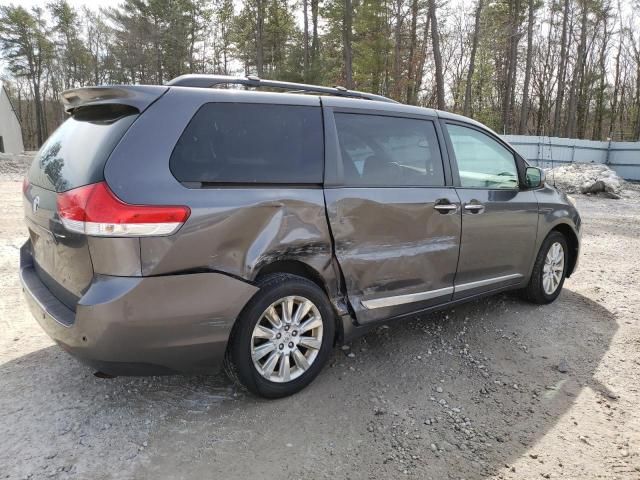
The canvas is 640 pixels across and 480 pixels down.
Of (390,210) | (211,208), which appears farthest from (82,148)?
(390,210)

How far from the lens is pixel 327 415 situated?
9.15 ft

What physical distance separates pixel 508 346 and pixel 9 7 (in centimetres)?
4875

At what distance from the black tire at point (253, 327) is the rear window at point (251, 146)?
61cm

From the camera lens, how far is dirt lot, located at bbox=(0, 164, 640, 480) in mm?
2377

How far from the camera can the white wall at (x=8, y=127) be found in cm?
3634

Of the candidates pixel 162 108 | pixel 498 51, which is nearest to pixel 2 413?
pixel 162 108

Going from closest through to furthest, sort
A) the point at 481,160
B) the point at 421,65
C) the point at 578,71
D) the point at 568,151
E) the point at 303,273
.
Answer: the point at 303,273
the point at 481,160
the point at 568,151
the point at 421,65
the point at 578,71

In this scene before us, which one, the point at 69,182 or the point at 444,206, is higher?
the point at 69,182

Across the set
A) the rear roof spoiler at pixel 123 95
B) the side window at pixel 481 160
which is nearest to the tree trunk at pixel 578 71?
the side window at pixel 481 160

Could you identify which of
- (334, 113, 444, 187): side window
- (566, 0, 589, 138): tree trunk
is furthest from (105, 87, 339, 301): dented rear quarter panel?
(566, 0, 589, 138): tree trunk

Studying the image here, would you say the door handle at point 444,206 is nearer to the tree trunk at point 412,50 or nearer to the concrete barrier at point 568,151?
the concrete barrier at point 568,151

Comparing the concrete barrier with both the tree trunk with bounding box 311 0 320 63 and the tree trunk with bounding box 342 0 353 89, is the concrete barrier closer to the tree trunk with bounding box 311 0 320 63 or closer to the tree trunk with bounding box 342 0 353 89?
the tree trunk with bounding box 342 0 353 89

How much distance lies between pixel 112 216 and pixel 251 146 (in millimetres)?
873

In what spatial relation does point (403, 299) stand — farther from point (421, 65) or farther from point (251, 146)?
point (421, 65)
